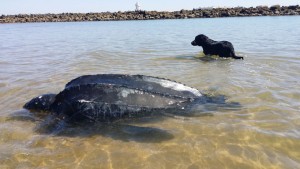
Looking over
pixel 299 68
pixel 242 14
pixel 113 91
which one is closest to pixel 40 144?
pixel 113 91

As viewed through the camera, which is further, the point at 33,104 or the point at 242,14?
the point at 242,14

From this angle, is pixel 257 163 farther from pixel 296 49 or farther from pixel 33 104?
pixel 296 49

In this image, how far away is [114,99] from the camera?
18.4 feet

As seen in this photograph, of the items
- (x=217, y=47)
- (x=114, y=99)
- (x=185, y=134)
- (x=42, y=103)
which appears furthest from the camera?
(x=217, y=47)

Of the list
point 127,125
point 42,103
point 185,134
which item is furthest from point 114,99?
point 42,103

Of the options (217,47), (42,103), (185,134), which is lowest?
(185,134)

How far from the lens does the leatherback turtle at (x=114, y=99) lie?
5.58m

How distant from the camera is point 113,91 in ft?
18.5

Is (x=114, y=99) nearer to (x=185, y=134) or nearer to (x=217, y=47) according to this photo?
(x=185, y=134)

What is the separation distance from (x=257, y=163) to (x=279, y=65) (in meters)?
6.80

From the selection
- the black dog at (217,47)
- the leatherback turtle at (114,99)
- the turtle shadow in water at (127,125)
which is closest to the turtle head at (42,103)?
the turtle shadow in water at (127,125)

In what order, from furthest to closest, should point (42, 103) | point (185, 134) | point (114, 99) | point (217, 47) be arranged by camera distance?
point (217, 47) < point (42, 103) < point (114, 99) < point (185, 134)

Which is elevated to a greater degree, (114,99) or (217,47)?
(217,47)

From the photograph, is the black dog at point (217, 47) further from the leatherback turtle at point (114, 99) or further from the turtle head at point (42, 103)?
the turtle head at point (42, 103)
